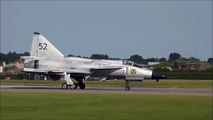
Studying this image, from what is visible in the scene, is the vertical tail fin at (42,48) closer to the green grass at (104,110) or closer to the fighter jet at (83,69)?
the fighter jet at (83,69)

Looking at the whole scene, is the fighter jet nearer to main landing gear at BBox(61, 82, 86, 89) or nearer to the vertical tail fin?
main landing gear at BBox(61, 82, 86, 89)

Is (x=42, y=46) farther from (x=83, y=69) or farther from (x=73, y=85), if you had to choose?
(x=73, y=85)

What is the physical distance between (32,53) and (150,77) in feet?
31.0

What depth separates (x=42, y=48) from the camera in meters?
44.8

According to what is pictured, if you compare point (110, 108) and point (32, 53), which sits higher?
point (32, 53)

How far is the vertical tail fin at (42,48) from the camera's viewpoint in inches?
1761

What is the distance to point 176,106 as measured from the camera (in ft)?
76.5

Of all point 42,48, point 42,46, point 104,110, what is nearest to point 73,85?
point 42,48

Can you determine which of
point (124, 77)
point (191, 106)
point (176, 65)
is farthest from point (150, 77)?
point (176, 65)

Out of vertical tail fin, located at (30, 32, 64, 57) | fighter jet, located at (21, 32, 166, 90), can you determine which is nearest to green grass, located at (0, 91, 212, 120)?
fighter jet, located at (21, 32, 166, 90)

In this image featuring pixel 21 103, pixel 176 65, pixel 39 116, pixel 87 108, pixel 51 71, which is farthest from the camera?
pixel 176 65

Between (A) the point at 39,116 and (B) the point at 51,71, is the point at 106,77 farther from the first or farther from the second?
(A) the point at 39,116

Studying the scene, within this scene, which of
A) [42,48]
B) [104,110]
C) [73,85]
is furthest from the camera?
[42,48]

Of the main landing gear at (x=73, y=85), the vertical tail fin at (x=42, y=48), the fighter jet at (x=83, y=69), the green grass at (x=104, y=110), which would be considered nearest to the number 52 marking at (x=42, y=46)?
the vertical tail fin at (x=42, y=48)
